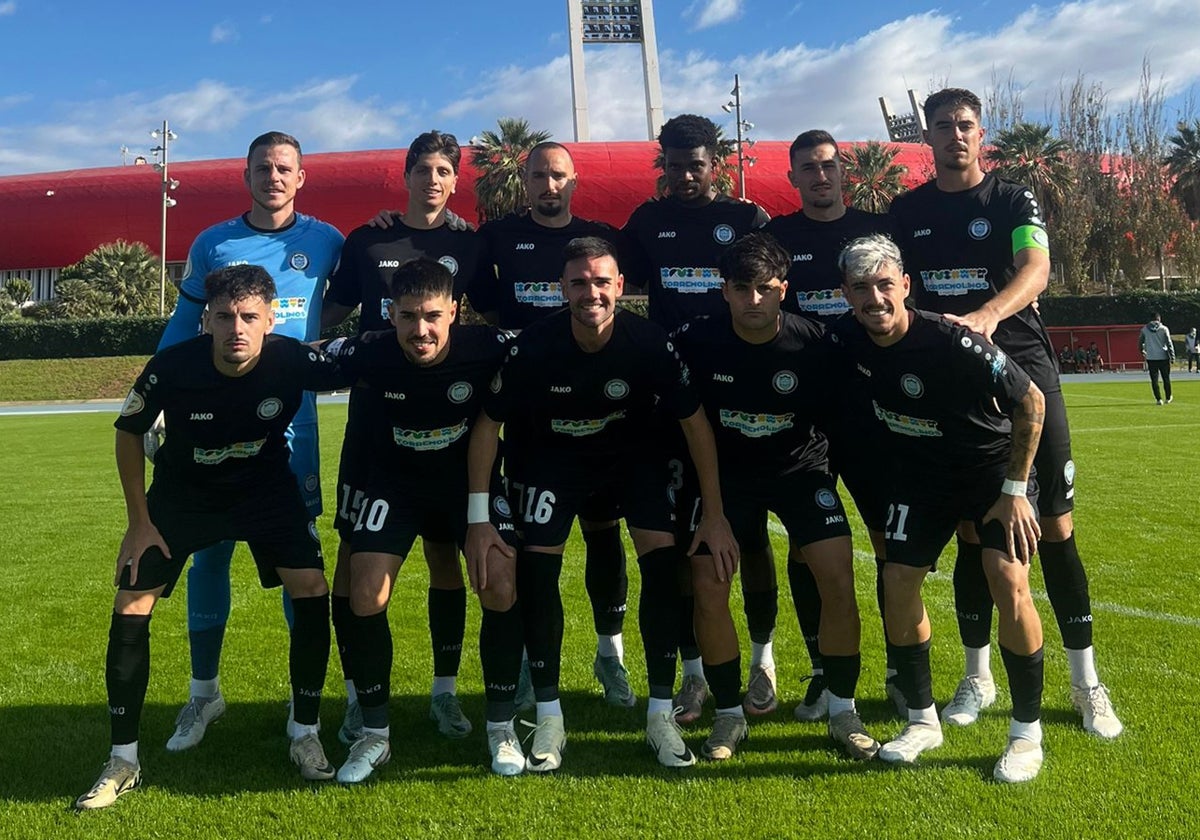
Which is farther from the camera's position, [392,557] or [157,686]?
[157,686]

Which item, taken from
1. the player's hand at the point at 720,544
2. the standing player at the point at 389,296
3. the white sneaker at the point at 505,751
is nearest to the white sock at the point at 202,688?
the standing player at the point at 389,296

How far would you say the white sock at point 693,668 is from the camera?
174 inches

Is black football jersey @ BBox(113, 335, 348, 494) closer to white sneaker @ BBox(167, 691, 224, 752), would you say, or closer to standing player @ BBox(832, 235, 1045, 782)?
white sneaker @ BBox(167, 691, 224, 752)

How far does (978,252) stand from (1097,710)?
210 cm

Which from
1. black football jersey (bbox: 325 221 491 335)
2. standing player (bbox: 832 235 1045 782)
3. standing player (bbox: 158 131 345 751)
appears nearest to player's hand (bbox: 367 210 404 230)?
black football jersey (bbox: 325 221 491 335)

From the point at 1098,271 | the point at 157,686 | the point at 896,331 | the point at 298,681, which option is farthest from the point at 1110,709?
the point at 1098,271

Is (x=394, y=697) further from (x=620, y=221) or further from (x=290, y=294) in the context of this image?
(x=620, y=221)

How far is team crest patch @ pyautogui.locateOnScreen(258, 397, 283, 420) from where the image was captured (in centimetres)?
380

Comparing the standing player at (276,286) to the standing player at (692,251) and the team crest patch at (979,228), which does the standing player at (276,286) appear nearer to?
the standing player at (692,251)

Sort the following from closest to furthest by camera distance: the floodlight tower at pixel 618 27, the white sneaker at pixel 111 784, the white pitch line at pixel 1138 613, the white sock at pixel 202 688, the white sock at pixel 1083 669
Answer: the white sneaker at pixel 111 784, the white sock at pixel 1083 669, the white sock at pixel 202 688, the white pitch line at pixel 1138 613, the floodlight tower at pixel 618 27

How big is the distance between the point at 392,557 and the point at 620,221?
46.9 m

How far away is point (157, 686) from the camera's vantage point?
15.4 feet

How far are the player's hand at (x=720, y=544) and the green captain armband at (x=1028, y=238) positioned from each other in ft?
6.16

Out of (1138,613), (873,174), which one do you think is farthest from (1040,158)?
(1138,613)
